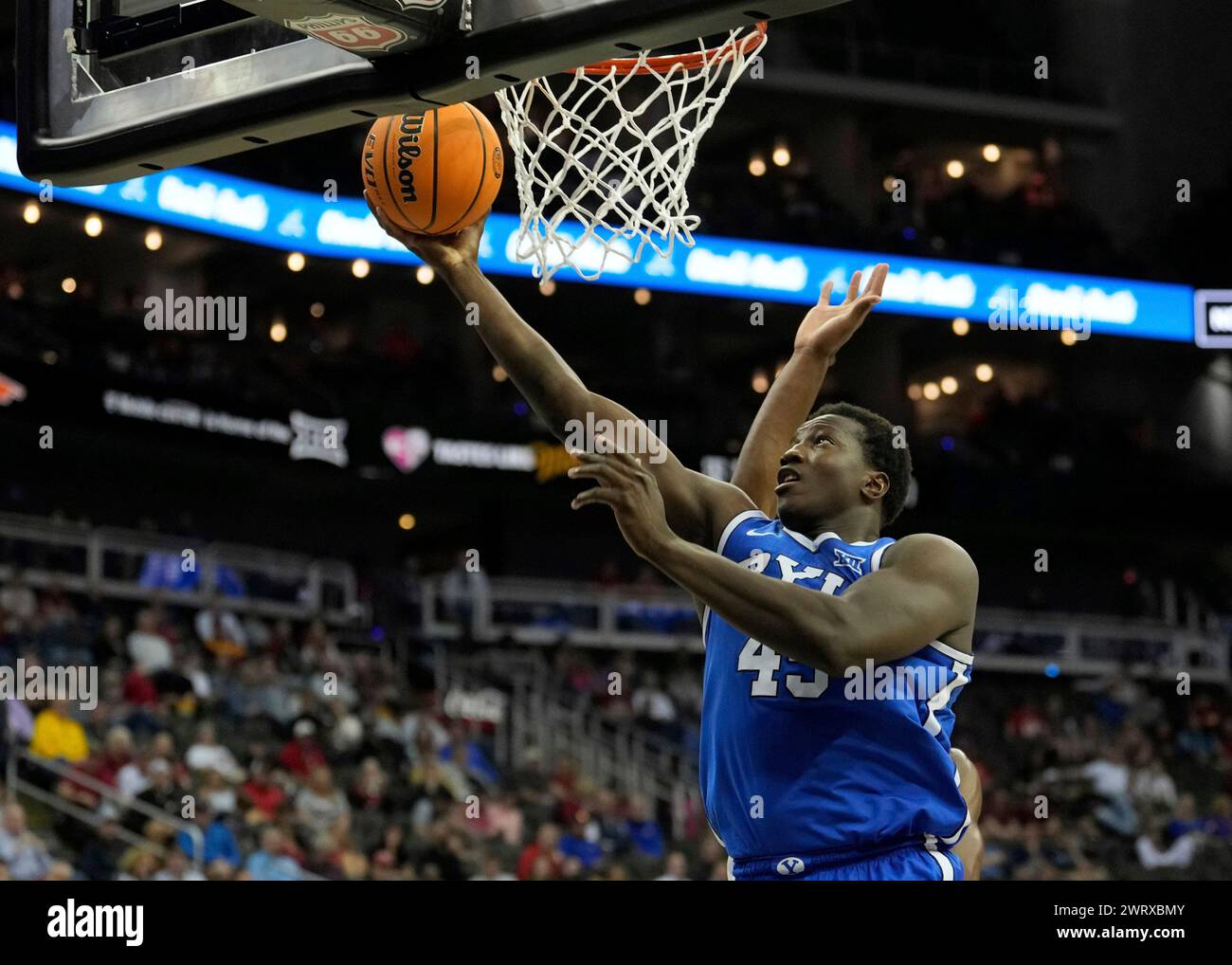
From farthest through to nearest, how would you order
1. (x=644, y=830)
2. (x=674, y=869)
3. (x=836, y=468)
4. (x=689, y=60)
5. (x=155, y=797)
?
(x=644, y=830), (x=674, y=869), (x=155, y=797), (x=689, y=60), (x=836, y=468)

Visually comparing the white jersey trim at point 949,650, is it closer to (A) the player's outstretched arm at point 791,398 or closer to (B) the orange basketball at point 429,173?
(A) the player's outstretched arm at point 791,398

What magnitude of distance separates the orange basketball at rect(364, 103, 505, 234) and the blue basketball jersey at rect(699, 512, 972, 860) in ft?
3.43

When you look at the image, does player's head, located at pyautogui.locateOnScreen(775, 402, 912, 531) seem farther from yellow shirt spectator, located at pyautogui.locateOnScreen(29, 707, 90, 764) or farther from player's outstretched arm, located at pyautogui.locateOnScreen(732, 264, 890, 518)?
yellow shirt spectator, located at pyautogui.locateOnScreen(29, 707, 90, 764)

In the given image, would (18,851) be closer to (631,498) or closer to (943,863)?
(943,863)

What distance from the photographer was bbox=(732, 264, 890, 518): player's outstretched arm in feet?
12.0

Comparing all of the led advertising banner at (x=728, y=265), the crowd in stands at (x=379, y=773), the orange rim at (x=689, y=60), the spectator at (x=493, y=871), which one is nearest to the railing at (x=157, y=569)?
the crowd in stands at (x=379, y=773)

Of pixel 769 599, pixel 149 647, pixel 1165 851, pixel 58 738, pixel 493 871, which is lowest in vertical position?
pixel 1165 851

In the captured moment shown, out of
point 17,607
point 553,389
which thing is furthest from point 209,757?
point 553,389

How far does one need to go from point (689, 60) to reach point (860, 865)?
6.92ft

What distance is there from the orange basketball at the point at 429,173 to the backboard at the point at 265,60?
37cm

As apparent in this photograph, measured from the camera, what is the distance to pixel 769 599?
106 inches

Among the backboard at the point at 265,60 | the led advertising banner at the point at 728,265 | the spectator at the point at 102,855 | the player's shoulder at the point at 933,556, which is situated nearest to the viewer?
the backboard at the point at 265,60

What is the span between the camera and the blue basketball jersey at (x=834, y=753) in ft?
9.58

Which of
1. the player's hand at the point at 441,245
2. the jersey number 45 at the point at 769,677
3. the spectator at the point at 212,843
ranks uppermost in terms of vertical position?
the player's hand at the point at 441,245
